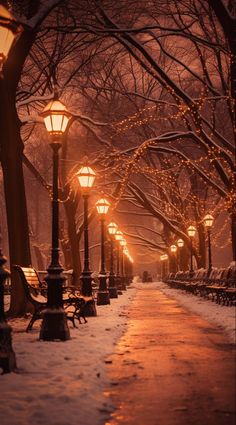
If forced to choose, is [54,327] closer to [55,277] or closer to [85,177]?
[55,277]

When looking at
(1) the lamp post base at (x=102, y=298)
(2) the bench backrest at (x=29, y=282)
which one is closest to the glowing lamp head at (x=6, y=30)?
(2) the bench backrest at (x=29, y=282)

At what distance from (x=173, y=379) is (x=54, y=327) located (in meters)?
4.27

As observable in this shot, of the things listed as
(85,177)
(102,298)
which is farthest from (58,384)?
(102,298)

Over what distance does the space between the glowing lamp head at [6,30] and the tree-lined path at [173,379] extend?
167 inches

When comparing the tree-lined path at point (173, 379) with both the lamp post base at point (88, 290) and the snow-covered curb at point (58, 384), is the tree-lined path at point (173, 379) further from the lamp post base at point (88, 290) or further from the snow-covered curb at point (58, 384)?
the lamp post base at point (88, 290)

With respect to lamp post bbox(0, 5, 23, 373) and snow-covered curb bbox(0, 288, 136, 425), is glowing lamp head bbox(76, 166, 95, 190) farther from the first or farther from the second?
lamp post bbox(0, 5, 23, 373)

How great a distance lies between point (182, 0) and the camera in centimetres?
2103

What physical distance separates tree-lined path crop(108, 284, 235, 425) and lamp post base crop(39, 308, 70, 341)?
1.09m

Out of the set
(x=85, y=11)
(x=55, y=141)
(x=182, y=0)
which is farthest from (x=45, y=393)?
(x=182, y=0)

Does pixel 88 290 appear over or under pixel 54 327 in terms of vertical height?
over

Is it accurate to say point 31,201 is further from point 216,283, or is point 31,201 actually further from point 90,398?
point 90,398

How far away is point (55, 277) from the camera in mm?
11562

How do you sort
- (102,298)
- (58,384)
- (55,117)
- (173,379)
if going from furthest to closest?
1. (102,298)
2. (55,117)
3. (173,379)
4. (58,384)

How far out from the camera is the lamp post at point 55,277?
35.3 feet
